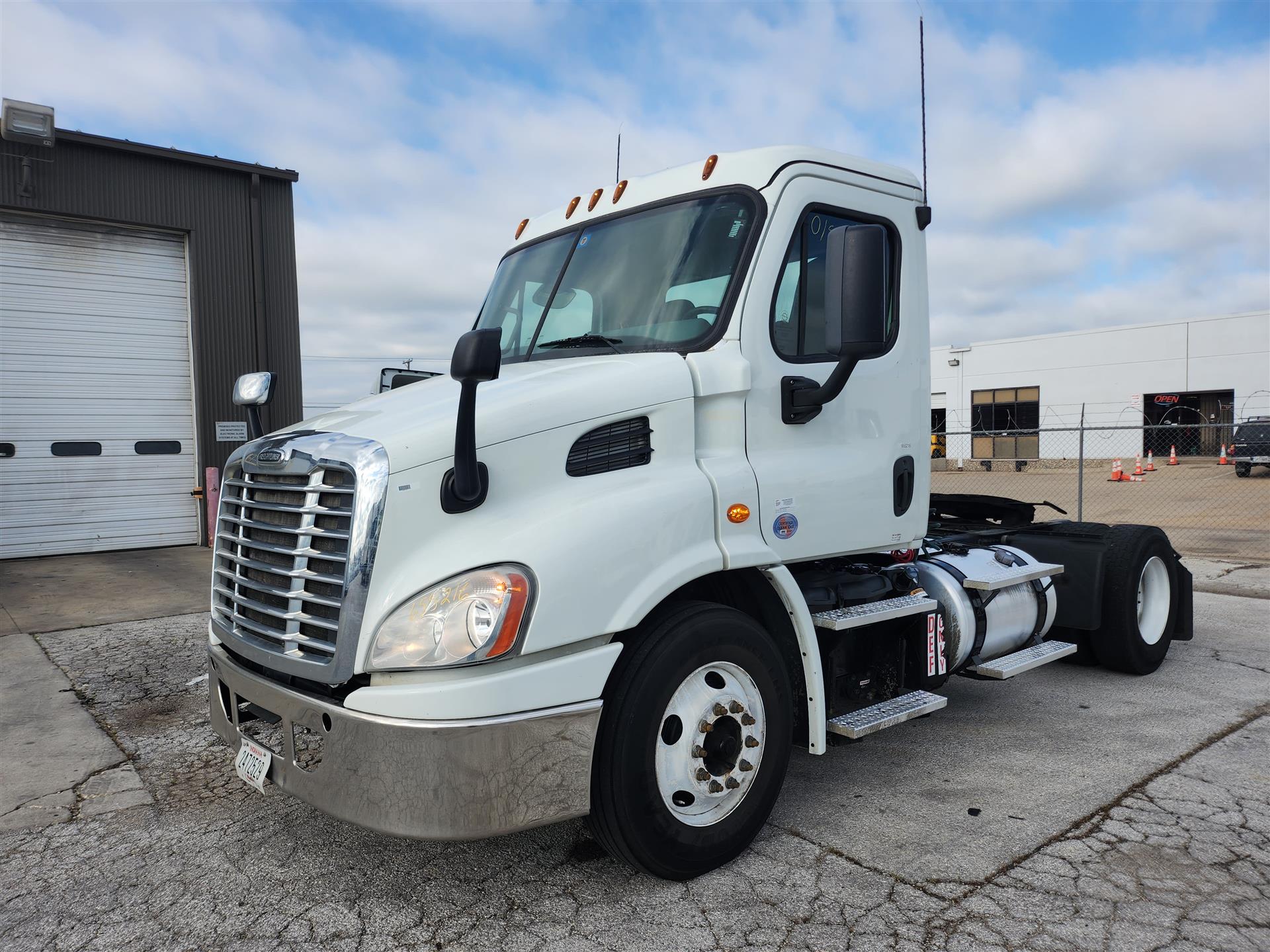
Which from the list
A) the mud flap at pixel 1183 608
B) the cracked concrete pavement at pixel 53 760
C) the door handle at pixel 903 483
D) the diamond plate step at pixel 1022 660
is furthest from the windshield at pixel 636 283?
the mud flap at pixel 1183 608

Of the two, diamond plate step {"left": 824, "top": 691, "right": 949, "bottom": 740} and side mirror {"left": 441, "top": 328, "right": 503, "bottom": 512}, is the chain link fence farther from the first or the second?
side mirror {"left": 441, "top": 328, "right": 503, "bottom": 512}

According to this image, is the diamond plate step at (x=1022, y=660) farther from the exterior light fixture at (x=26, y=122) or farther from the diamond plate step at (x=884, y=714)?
the exterior light fixture at (x=26, y=122)

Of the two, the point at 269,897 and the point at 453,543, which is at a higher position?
the point at 453,543

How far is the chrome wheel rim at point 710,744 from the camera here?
10.4 feet

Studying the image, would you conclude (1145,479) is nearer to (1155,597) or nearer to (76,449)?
(1155,597)

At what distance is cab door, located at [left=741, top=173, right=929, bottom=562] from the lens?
141 inches

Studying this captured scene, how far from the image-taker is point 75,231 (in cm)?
1270

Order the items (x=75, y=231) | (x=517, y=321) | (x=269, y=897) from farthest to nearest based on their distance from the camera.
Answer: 1. (x=75, y=231)
2. (x=517, y=321)
3. (x=269, y=897)

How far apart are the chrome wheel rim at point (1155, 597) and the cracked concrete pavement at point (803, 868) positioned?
133 centimetres

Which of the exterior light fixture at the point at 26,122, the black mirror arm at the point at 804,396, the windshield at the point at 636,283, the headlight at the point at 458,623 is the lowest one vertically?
the headlight at the point at 458,623

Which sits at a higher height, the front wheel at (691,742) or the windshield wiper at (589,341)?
the windshield wiper at (589,341)

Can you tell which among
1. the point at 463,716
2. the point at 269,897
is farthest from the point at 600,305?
the point at 269,897

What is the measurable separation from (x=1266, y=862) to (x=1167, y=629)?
3.13 m

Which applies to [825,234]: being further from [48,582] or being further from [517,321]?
[48,582]
